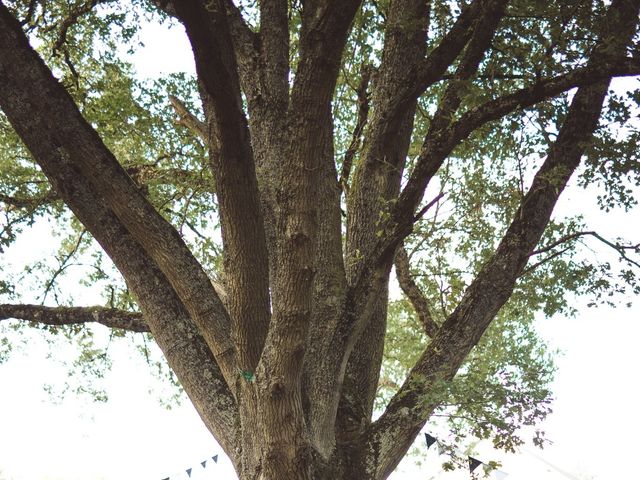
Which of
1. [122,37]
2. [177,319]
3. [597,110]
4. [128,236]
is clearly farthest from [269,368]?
[122,37]

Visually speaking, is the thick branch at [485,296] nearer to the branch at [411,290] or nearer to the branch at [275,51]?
the branch at [275,51]

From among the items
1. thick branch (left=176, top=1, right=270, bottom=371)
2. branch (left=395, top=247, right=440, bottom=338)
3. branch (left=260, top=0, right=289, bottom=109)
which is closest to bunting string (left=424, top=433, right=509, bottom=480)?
branch (left=395, top=247, right=440, bottom=338)

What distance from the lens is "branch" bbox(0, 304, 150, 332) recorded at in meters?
5.05

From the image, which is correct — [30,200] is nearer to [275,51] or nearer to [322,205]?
[275,51]

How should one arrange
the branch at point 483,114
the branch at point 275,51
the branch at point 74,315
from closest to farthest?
the branch at point 483,114, the branch at point 275,51, the branch at point 74,315

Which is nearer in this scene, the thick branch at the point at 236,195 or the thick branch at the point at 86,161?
the thick branch at the point at 236,195

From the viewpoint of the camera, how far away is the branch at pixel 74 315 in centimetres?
505

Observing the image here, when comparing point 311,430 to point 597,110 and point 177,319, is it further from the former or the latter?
point 597,110

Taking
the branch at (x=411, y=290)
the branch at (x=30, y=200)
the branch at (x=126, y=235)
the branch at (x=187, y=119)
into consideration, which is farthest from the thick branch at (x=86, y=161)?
the branch at (x=411, y=290)

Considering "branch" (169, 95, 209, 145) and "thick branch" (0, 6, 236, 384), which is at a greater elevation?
"branch" (169, 95, 209, 145)

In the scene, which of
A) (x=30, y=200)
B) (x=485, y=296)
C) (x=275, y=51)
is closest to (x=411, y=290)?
(x=485, y=296)

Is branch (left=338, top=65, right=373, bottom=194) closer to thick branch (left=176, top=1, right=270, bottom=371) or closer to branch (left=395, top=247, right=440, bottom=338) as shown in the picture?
branch (left=395, top=247, right=440, bottom=338)

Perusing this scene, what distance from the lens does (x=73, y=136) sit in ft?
11.8

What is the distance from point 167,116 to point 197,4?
483 centimetres
